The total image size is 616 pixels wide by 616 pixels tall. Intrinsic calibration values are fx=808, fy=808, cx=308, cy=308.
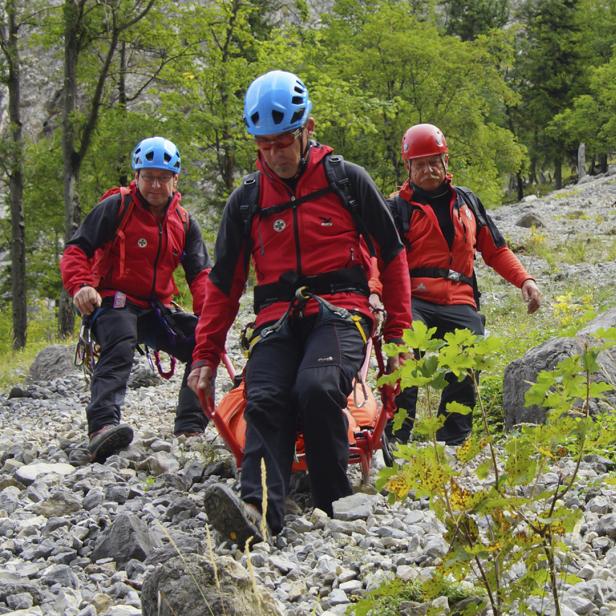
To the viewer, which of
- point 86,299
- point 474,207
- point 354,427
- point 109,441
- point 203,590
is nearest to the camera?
point 203,590

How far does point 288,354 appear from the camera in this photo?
5102mm

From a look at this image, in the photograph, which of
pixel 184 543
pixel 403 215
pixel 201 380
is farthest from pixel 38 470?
pixel 403 215

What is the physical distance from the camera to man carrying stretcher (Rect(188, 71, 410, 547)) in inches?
187

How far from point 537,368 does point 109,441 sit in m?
3.62

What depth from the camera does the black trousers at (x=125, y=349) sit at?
7090mm

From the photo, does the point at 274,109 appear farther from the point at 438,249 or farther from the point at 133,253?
the point at 133,253

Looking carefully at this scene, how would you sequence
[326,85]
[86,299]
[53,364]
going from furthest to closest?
[326,85] → [53,364] → [86,299]

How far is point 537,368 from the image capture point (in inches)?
266

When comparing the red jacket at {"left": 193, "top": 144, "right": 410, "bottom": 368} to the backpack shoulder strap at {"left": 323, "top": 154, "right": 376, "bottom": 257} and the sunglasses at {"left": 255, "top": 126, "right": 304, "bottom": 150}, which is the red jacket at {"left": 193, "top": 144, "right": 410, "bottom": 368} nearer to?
the backpack shoulder strap at {"left": 323, "top": 154, "right": 376, "bottom": 257}

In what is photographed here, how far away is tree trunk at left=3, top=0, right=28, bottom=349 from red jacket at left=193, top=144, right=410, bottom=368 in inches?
765

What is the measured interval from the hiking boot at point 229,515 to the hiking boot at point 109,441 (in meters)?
2.74

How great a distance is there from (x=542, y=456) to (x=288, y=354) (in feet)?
9.36

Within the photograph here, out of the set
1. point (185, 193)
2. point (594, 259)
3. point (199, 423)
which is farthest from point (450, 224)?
Answer: point (185, 193)

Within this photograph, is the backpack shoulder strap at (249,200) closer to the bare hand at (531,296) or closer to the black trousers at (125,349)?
the black trousers at (125,349)
